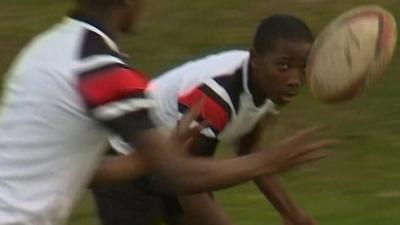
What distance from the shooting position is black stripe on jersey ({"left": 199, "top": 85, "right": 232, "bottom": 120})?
16.5 ft

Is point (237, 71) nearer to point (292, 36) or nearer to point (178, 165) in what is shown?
point (292, 36)

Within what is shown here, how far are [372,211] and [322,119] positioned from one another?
62.7 inches

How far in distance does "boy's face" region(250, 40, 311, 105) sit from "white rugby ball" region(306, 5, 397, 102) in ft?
0.23

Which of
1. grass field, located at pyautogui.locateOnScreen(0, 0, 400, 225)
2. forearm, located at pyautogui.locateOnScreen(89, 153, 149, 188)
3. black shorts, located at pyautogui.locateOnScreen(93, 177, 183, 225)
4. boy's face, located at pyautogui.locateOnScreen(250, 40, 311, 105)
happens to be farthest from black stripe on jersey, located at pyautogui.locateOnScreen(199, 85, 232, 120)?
grass field, located at pyautogui.locateOnScreen(0, 0, 400, 225)

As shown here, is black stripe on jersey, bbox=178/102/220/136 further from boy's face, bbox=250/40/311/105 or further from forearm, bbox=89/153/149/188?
forearm, bbox=89/153/149/188

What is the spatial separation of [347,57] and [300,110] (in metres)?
3.41

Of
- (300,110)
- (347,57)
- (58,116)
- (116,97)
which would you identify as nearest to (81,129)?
(58,116)

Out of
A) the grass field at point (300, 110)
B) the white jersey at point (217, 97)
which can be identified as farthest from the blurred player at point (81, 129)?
the grass field at point (300, 110)

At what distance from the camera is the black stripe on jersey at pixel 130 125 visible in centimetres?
357

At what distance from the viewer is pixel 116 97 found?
3.54m

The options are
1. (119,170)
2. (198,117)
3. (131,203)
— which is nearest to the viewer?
(119,170)

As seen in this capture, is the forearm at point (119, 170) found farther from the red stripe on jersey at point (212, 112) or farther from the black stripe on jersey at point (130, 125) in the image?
the red stripe on jersey at point (212, 112)

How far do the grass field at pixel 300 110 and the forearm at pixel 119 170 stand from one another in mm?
2728

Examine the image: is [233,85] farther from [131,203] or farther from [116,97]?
[116,97]
